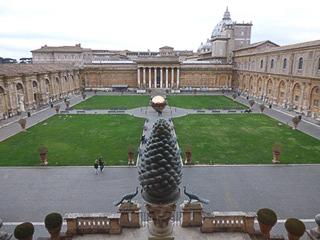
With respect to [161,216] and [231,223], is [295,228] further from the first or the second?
[161,216]

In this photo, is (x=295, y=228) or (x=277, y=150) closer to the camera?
(x=295, y=228)

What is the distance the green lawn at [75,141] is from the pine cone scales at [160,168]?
12.8 meters

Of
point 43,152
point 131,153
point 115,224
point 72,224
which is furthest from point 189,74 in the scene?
point 72,224

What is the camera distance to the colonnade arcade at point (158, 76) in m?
74.1

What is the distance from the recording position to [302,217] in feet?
42.5

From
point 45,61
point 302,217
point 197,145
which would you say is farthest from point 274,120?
point 45,61

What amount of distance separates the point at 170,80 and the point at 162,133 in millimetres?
70113

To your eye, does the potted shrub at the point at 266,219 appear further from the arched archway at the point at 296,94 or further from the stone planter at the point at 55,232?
the arched archway at the point at 296,94

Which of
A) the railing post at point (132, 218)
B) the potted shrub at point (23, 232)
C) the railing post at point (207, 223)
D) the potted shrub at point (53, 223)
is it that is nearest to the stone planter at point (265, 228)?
the railing post at point (207, 223)

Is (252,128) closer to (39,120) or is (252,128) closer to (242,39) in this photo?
(39,120)

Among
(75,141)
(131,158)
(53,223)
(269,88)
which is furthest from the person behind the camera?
(269,88)

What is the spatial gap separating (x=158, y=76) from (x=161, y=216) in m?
70.0

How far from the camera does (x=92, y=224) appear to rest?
10086 millimetres

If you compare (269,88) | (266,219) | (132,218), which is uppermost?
(269,88)
